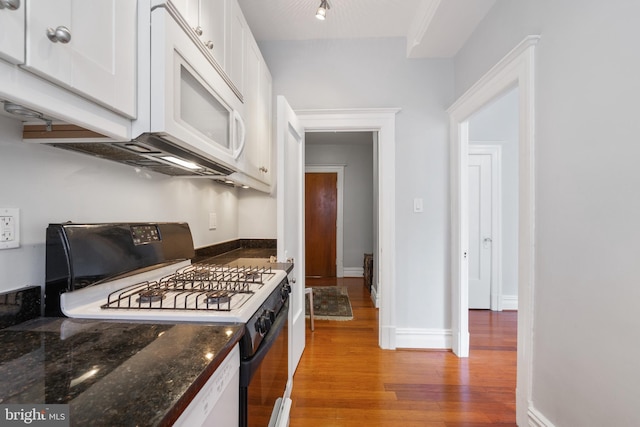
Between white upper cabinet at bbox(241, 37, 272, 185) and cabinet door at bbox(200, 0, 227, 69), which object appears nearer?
cabinet door at bbox(200, 0, 227, 69)

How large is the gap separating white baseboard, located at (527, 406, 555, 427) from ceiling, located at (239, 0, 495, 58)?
2353 mm

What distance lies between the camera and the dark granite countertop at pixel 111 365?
450mm

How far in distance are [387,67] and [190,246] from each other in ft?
7.07

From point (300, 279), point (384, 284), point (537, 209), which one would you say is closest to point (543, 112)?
point (537, 209)

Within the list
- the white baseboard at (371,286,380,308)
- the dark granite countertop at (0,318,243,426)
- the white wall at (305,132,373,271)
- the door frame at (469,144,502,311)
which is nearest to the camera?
the dark granite countertop at (0,318,243,426)

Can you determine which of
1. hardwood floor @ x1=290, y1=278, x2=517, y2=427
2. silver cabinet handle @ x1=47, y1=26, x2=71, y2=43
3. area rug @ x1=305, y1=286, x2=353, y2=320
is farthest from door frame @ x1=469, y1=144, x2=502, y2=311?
silver cabinet handle @ x1=47, y1=26, x2=71, y2=43

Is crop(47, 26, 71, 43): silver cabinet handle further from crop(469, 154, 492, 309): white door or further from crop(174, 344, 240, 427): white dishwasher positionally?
crop(469, 154, 492, 309): white door

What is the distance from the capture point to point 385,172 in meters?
2.38

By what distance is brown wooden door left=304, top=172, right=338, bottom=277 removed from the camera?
202 inches

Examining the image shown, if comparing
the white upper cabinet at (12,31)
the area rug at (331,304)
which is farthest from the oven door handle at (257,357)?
the area rug at (331,304)

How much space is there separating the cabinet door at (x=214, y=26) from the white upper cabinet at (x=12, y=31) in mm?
741

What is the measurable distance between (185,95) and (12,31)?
508 millimetres

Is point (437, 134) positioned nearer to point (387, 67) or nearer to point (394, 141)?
point (394, 141)

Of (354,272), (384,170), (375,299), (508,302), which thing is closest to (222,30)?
(384,170)
